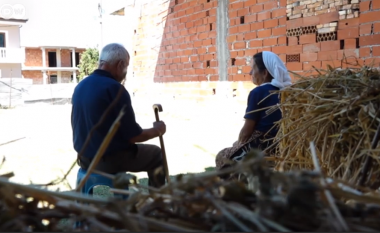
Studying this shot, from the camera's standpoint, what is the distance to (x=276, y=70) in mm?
3695

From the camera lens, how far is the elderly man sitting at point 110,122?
3225 millimetres

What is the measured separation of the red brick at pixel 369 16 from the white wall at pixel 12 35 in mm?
36119

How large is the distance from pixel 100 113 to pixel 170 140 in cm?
558

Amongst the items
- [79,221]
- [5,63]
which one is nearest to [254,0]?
[79,221]

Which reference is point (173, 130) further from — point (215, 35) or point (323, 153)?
point (323, 153)

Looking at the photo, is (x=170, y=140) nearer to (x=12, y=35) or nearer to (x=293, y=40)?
(x=293, y=40)

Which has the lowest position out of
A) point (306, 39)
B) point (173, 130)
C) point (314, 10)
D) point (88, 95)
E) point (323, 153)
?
point (173, 130)

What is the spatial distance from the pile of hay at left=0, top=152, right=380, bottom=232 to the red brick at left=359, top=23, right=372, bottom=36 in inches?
188

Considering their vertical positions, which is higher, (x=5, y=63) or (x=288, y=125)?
(x=5, y=63)

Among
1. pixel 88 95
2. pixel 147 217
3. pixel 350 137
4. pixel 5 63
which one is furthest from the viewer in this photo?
pixel 5 63

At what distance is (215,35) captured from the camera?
8.70 metres

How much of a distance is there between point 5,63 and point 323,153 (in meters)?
38.6

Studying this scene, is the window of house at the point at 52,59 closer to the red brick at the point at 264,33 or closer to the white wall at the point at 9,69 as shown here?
the white wall at the point at 9,69

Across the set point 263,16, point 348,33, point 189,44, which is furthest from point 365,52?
point 189,44
